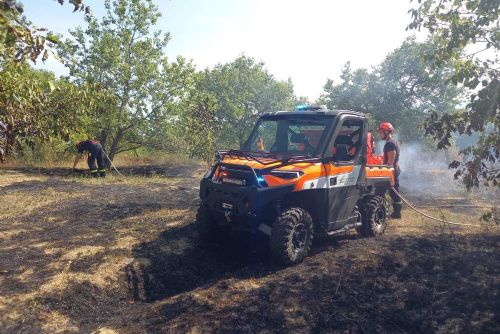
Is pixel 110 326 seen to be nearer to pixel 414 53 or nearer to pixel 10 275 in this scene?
pixel 10 275

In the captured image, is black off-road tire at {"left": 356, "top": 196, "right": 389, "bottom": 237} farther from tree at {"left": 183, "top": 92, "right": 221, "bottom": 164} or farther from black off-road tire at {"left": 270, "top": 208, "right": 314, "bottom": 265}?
tree at {"left": 183, "top": 92, "right": 221, "bottom": 164}

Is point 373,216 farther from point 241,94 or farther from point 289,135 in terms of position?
point 241,94

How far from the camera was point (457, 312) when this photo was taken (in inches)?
169

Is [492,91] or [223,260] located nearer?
[492,91]

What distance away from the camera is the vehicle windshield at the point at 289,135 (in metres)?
6.51

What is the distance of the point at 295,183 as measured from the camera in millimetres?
5566

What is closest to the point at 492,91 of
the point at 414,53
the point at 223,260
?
the point at 223,260

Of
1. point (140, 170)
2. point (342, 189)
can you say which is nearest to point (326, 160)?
point (342, 189)

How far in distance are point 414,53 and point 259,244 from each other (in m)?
17.3

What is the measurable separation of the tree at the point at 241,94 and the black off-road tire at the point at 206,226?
1772 centimetres

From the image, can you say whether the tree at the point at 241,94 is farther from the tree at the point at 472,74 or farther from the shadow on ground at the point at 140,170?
the tree at the point at 472,74

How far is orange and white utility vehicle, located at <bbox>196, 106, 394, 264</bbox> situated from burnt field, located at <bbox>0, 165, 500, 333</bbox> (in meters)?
0.51

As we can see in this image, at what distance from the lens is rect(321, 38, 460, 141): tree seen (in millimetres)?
19375

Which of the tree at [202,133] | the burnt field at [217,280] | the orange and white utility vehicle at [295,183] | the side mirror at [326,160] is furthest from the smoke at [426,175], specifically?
the side mirror at [326,160]
